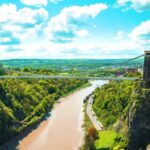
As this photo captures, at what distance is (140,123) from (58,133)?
13298 mm

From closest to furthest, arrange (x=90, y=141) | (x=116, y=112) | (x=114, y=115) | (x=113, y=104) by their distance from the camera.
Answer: (x=90, y=141)
(x=114, y=115)
(x=116, y=112)
(x=113, y=104)

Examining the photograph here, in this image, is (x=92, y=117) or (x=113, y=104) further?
(x=92, y=117)

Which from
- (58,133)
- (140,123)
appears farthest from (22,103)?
(140,123)

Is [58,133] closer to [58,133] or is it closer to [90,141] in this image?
[58,133]

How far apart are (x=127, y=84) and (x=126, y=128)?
1912 cm

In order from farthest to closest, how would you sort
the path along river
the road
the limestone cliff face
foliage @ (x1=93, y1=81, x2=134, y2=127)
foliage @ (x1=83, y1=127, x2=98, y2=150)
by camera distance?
foliage @ (x1=93, y1=81, x2=134, y2=127) → the road → the path along river → foliage @ (x1=83, y1=127, x2=98, y2=150) → the limestone cliff face

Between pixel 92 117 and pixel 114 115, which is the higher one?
Result: pixel 114 115

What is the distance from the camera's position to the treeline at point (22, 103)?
130ft

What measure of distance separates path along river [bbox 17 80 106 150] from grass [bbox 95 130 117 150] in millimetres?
3162

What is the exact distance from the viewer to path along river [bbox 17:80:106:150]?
37.1 m

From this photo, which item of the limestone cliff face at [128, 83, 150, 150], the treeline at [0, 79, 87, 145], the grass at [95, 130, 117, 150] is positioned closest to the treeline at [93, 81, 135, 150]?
the grass at [95, 130, 117, 150]

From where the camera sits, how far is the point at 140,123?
30.1 metres

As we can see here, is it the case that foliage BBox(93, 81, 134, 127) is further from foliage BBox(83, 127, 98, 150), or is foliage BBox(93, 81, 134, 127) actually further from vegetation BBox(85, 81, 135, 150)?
foliage BBox(83, 127, 98, 150)

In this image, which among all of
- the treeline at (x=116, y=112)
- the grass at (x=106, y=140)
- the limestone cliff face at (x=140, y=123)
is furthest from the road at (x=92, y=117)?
the limestone cliff face at (x=140, y=123)
